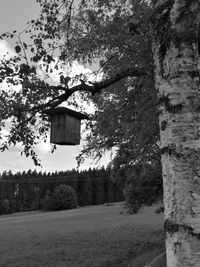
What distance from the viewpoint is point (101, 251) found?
544 inches

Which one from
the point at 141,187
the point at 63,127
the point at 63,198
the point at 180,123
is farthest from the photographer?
the point at 63,198

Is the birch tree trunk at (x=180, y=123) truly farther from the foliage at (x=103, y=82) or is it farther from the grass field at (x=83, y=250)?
the grass field at (x=83, y=250)

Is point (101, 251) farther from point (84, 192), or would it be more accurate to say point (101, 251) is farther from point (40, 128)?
point (84, 192)

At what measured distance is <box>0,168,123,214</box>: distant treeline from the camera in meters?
53.0

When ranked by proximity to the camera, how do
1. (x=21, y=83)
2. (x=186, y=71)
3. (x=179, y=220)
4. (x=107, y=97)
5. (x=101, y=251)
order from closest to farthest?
(x=179, y=220) → (x=186, y=71) → (x=21, y=83) → (x=107, y=97) → (x=101, y=251)

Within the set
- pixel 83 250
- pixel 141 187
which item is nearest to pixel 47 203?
pixel 83 250

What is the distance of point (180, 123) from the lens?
8.91ft

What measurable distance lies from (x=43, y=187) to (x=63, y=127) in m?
52.1

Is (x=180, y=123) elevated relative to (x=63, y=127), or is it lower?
lower

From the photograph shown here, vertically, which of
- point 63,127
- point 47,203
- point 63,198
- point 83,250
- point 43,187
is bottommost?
point 83,250

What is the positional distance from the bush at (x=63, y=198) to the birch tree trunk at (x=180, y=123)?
45364 mm

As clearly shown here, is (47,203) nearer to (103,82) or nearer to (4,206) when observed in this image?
(4,206)

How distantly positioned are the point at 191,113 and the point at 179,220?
2.49ft

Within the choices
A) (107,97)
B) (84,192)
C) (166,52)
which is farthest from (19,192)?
(166,52)
